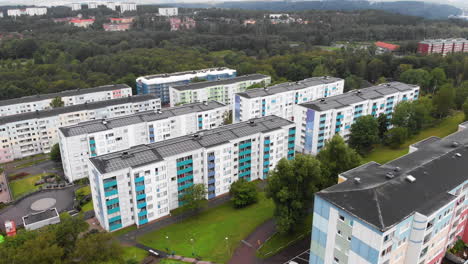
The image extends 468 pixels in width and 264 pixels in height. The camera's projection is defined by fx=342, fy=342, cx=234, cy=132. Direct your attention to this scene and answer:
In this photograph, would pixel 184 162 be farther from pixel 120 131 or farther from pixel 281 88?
pixel 281 88

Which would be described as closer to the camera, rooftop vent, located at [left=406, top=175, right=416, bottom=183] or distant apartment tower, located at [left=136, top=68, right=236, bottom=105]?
rooftop vent, located at [left=406, top=175, right=416, bottom=183]

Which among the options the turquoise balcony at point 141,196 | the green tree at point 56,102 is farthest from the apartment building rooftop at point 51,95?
the turquoise balcony at point 141,196

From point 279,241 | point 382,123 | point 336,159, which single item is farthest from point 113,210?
point 382,123

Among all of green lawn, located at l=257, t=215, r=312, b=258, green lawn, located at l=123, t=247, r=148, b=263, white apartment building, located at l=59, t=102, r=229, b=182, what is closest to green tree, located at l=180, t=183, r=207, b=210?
green lawn, located at l=123, t=247, r=148, b=263

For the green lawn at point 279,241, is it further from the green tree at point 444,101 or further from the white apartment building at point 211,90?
the white apartment building at point 211,90

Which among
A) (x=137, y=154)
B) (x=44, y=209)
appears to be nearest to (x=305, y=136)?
(x=137, y=154)

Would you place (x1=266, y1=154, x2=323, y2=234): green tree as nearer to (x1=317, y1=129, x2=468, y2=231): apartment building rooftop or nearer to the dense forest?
(x1=317, y1=129, x2=468, y2=231): apartment building rooftop

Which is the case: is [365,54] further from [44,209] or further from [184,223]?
[44,209]
